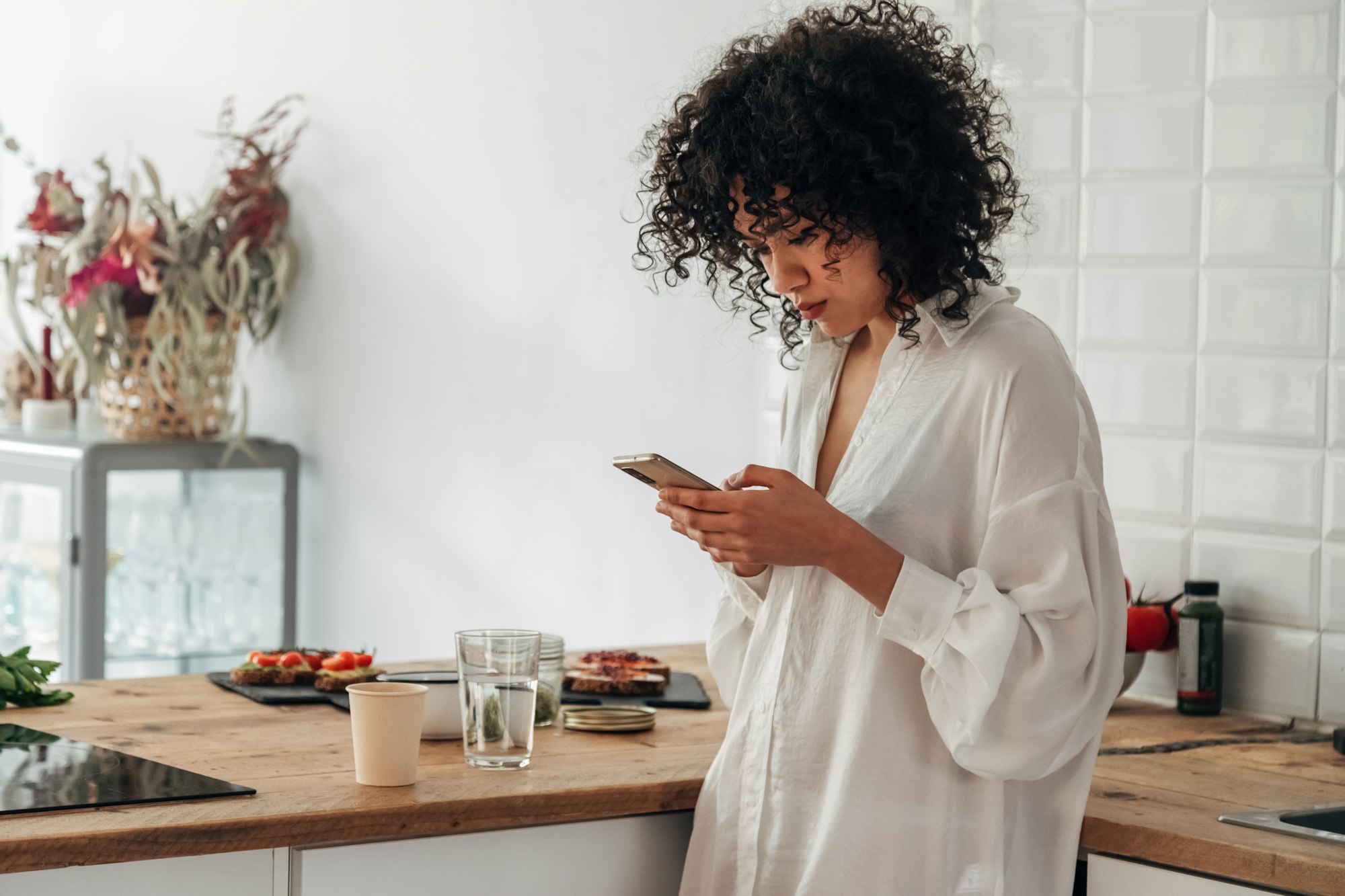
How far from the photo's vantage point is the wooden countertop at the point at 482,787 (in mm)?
1264

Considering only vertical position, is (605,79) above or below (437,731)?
above

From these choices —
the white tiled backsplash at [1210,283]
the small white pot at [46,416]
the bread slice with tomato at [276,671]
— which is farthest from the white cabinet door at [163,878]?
the small white pot at [46,416]

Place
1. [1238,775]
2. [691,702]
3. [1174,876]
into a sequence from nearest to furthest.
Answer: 1. [1174,876]
2. [1238,775]
3. [691,702]

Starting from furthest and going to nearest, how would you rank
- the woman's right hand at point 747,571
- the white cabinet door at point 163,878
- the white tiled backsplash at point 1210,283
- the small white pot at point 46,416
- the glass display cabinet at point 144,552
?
the small white pot at point 46,416 < the glass display cabinet at point 144,552 < the white tiled backsplash at point 1210,283 < the woman's right hand at point 747,571 < the white cabinet door at point 163,878

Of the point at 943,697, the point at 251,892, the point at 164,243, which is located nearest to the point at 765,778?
the point at 943,697

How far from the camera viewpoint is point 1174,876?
4.48ft

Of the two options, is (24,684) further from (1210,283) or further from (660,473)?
(1210,283)

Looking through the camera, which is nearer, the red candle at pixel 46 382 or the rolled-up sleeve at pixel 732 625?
the rolled-up sleeve at pixel 732 625

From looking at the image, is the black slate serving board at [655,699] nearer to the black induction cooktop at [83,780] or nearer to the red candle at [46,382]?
the black induction cooktop at [83,780]

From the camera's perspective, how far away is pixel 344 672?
191 centimetres

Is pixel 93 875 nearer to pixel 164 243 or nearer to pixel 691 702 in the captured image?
pixel 691 702

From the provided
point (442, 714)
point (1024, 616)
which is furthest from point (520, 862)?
point (1024, 616)

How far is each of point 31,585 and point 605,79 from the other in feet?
6.31

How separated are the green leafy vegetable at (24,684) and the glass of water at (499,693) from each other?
56 cm
